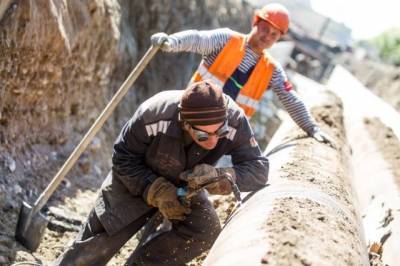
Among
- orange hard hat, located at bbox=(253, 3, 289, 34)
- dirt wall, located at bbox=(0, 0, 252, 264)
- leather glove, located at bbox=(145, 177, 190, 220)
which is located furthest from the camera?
orange hard hat, located at bbox=(253, 3, 289, 34)

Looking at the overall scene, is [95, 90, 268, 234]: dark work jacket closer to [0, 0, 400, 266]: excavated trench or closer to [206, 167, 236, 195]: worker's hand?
[206, 167, 236, 195]: worker's hand

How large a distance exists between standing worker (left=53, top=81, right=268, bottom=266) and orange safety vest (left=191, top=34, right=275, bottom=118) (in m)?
1.22

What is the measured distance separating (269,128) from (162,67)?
2821mm

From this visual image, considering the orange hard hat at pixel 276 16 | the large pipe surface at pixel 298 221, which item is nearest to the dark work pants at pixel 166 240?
the large pipe surface at pixel 298 221

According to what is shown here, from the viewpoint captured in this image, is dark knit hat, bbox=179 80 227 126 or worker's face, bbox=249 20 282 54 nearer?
dark knit hat, bbox=179 80 227 126

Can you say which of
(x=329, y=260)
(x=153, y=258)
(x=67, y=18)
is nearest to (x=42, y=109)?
(x=67, y=18)

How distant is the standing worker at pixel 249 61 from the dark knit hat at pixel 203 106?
1561 mm

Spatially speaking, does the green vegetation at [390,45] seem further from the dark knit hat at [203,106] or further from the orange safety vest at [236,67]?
the dark knit hat at [203,106]

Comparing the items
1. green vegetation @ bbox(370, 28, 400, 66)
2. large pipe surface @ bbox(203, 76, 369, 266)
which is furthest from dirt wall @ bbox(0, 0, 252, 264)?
green vegetation @ bbox(370, 28, 400, 66)

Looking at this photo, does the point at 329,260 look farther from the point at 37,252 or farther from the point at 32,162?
the point at 32,162

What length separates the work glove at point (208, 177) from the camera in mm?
3453

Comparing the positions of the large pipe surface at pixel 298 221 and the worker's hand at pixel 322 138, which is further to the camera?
the worker's hand at pixel 322 138

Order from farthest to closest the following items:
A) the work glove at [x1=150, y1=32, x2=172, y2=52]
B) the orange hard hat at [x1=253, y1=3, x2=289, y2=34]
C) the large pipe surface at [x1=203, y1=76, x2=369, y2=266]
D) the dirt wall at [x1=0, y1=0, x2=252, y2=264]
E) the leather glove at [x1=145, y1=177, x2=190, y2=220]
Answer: the orange hard hat at [x1=253, y1=3, x2=289, y2=34] < the dirt wall at [x1=0, y1=0, x2=252, y2=264] < the work glove at [x1=150, y1=32, x2=172, y2=52] < the leather glove at [x1=145, y1=177, x2=190, y2=220] < the large pipe surface at [x1=203, y1=76, x2=369, y2=266]

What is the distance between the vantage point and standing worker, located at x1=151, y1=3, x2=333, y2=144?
4.83 metres
